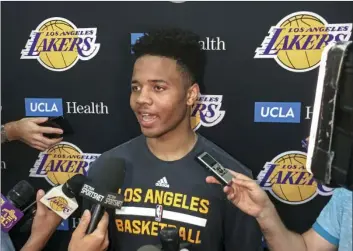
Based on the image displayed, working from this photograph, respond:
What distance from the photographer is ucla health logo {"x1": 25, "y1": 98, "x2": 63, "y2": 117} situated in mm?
1738

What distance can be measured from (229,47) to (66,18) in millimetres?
626

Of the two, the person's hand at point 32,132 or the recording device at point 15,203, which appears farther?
the person's hand at point 32,132

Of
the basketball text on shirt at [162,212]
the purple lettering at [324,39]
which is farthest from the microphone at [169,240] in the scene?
the purple lettering at [324,39]

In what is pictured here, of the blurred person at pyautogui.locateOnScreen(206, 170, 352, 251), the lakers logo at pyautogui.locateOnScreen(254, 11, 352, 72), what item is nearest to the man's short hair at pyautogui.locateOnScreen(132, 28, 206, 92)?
the lakers logo at pyautogui.locateOnScreen(254, 11, 352, 72)

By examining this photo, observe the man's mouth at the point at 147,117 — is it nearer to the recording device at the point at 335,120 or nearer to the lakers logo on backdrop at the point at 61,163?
the lakers logo on backdrop at the point at 61,163

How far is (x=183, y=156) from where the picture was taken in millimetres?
1465

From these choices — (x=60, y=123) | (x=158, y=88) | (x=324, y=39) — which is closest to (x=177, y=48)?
(x=158, y=88)

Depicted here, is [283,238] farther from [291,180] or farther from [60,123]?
[60,123]

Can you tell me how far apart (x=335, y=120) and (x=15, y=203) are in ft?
4.21

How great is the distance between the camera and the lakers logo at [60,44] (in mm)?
1665

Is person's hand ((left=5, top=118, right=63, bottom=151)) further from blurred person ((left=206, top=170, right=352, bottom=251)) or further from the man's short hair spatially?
blurred person ((left=206, top=170, right=352, bottom=251))

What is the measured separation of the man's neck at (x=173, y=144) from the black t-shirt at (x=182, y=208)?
2 cm

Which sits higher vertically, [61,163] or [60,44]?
[60,44]

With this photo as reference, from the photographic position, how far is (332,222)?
4.21 ft
